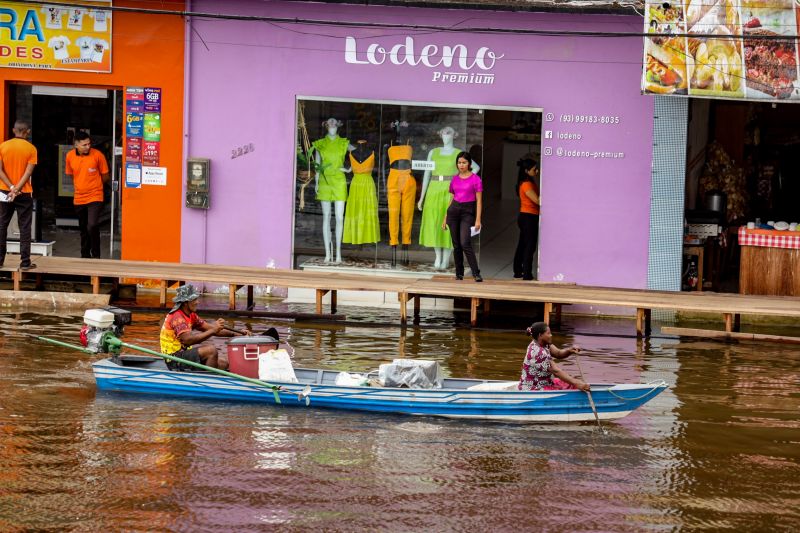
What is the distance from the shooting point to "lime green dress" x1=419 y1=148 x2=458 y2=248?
20.4 m

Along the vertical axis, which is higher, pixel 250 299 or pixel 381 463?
pixel 250 299

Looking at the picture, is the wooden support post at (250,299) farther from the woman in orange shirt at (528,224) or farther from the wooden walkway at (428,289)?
the woman in orange shirt at (528,224)

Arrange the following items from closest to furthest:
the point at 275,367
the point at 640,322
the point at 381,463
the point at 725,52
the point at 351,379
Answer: the point at 381,463, the point at 275,367, the point at 351,379, the point at 640,322, the point at 725,52

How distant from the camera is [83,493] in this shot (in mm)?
10062

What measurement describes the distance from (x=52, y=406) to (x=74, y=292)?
7469mm

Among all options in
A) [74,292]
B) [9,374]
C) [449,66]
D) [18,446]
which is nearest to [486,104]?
[449,66]

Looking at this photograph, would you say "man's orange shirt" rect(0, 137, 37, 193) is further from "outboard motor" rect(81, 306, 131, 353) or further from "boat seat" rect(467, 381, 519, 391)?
"boat seat" rect(467, 381, 519, 391)

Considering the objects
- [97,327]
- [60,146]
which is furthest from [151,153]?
[97,327]

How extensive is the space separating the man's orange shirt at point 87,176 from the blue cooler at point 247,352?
8.09 m

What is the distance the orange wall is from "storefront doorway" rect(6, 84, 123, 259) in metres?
1.40

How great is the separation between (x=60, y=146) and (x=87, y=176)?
3853mm

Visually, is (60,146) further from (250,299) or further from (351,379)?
(351,379)

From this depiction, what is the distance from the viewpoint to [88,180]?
20.5 metres

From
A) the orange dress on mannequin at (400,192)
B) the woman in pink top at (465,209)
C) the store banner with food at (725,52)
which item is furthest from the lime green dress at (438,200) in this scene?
the store banner with food at (725,52)
